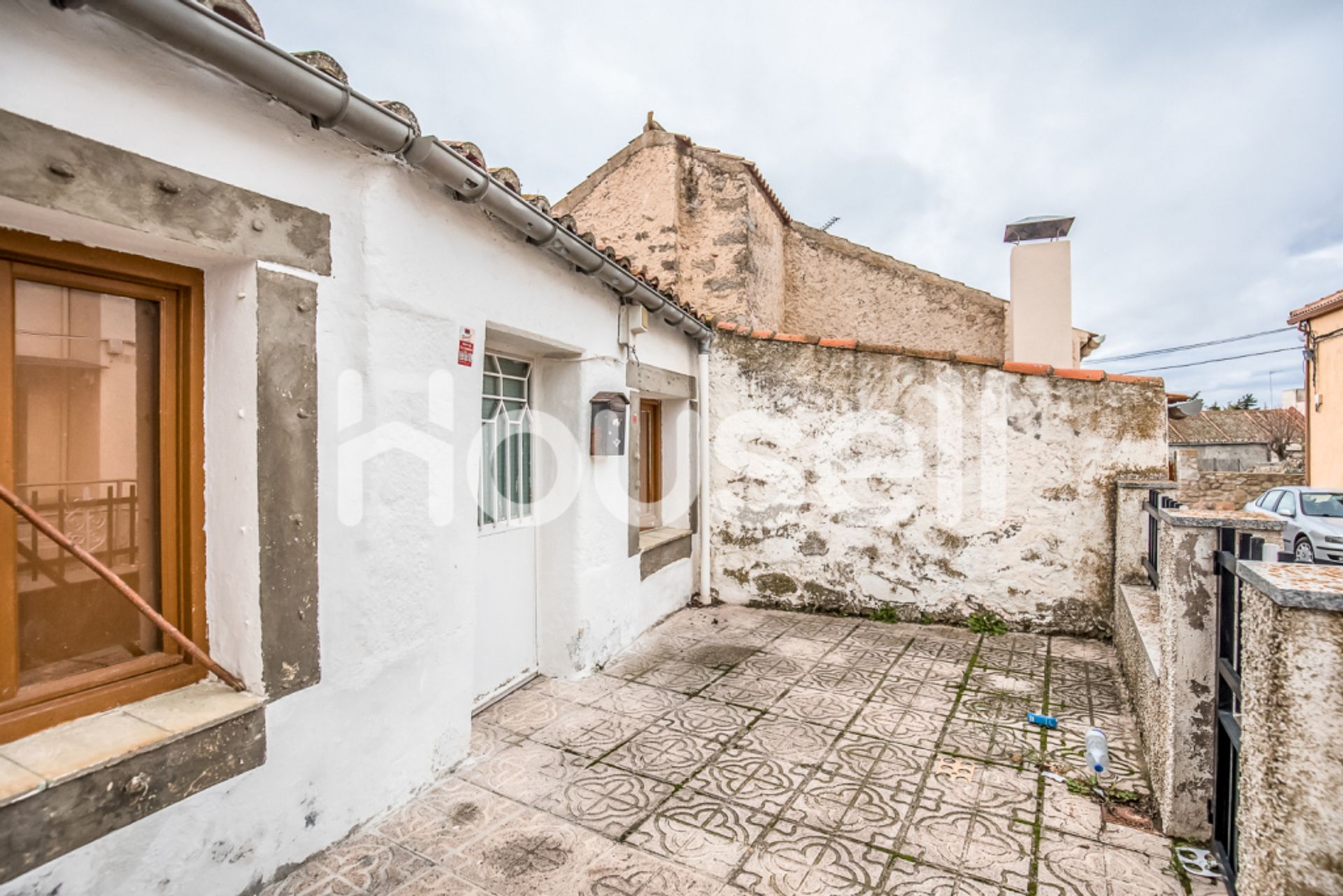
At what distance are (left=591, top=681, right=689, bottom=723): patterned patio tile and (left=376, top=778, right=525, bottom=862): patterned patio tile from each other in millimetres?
1155

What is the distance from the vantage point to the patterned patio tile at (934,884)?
2537mm

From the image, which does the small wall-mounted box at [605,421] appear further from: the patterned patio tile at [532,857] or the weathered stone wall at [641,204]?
the weathered stone wall at [641,204]

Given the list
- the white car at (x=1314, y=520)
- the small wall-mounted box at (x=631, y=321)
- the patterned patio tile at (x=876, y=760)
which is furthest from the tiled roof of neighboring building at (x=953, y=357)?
the white car at (x=1314, y=520)

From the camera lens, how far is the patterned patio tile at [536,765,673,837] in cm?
301

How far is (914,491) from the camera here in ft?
20.6

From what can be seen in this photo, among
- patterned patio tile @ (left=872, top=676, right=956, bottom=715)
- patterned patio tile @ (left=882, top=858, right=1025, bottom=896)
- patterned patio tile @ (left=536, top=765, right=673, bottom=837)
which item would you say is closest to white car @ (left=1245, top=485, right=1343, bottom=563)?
patterned patio tile @ (left=872, top=676, right=956, bottom=715)

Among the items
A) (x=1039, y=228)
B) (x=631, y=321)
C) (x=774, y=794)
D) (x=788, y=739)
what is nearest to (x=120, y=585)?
(x=774, y=794)

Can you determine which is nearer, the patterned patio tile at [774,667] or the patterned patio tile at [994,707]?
the patterned patio tile at [994,707]

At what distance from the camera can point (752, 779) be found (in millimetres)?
3389

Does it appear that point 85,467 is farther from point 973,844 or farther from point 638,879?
point 973,844

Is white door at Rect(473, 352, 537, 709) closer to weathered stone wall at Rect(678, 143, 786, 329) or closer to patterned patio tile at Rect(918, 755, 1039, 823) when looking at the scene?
patterned patio tile at Rect(918, 755, 1039, 823)

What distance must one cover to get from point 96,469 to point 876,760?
4003 mm

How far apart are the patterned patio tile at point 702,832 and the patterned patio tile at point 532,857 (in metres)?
0.24

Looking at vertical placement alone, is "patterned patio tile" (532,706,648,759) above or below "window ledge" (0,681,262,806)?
below
